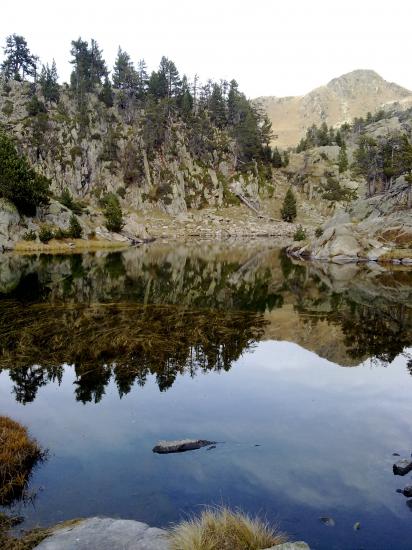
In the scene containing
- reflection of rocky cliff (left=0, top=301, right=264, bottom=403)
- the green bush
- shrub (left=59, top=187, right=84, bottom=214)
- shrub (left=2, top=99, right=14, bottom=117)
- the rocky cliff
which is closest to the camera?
reflection of rocky cliff (left=0, top=301, right=264, bottom=403)

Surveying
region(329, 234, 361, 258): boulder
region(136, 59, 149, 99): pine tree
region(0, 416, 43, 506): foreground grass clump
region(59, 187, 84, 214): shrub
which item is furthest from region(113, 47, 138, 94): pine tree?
region(0, 416, 43, 506): foreground grass clump

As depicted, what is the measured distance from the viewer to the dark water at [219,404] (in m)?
10.3

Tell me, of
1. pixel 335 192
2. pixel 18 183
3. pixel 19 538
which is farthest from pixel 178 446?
pixel 335 192

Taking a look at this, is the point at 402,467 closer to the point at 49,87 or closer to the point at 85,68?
the point at 49,87

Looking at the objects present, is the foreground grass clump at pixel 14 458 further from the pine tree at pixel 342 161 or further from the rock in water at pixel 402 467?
the pine tree at pixel 342 161

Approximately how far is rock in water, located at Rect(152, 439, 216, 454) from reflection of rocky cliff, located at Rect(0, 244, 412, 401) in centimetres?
481

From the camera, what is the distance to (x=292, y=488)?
10922 millimetres

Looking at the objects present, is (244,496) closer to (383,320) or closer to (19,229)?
(383,320)

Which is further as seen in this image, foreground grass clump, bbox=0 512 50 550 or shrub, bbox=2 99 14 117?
shrub, bbox=2 99 14 117

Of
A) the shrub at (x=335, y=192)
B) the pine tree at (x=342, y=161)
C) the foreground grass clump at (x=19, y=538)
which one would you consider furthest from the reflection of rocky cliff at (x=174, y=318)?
the pine tree at (x=342, y=161)

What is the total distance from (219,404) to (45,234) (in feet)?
237

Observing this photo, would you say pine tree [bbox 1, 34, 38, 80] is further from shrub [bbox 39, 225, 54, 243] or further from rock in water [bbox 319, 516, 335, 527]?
rock in water [bbox 319, 516, 335, 527]

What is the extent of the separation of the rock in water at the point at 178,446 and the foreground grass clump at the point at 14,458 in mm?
3546

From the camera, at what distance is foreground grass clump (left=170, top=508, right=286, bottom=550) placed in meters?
7.71
